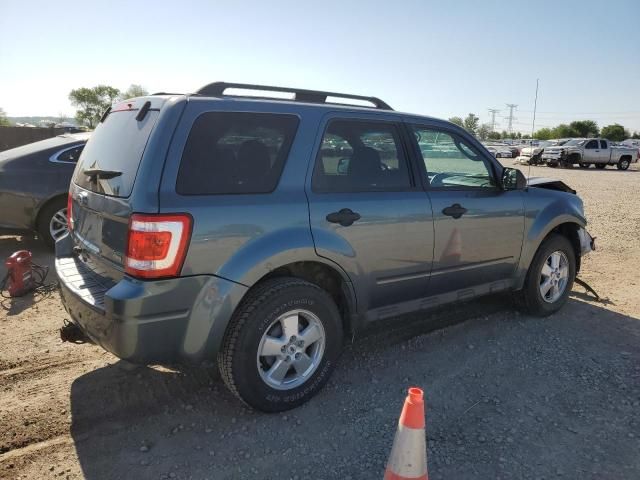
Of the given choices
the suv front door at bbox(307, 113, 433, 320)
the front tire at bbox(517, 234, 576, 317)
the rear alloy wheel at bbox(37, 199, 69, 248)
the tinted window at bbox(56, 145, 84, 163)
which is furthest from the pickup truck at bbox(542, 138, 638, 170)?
the suv front door at bbox(307, 113, 433, 320)

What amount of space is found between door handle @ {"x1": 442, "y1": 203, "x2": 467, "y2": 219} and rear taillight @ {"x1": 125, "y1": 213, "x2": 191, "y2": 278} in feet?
6.58

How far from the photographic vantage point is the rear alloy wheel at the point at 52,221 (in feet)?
21.0

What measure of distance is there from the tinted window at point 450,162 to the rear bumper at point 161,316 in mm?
1874

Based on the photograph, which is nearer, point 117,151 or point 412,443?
point 412,443

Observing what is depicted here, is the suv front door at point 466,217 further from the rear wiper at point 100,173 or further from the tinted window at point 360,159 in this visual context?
the rear wiper at point 100,173

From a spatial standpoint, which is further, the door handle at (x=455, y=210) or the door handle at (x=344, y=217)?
the door handle at (x=455, y=210)

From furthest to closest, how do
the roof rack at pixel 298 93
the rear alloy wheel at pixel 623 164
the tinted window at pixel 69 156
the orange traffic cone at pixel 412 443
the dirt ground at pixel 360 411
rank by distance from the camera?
the rear alloy wheel at pixel 623 164, the tinted window at pixel 69 156, the roof rack at pixel 298 93, the dirt ground at pixel 360 411, the orange traffic cone at pixel 412 443

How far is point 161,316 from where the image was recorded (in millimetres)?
2607

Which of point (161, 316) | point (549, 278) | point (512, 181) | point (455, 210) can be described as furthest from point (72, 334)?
point (549, 278)

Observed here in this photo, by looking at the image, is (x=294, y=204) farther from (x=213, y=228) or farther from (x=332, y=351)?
(x=332, y=351)

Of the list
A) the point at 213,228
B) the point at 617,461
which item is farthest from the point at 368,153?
the point at 617,461

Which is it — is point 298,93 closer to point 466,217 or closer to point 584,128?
point 466,217

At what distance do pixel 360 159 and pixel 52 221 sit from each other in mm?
4789

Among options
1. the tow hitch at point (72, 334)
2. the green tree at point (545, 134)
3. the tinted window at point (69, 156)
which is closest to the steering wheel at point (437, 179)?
the tow hitch at point (72, 334)
